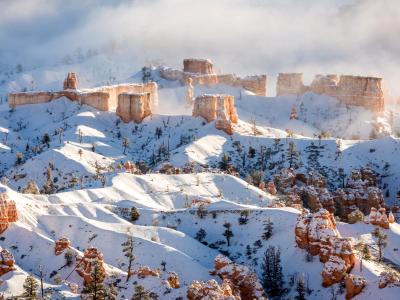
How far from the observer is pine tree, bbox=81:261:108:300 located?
89.9 m

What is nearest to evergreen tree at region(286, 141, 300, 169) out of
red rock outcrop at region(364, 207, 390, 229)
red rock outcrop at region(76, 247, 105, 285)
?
red rock outcrop at region(364, 207, 390, 229)

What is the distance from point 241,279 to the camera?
97625 millimetres

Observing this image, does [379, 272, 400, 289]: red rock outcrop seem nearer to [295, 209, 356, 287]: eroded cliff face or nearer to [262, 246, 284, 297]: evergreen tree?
[295, 209, 356, 287]: eroded cliff face

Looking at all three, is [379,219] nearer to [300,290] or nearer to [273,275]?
[273,275]

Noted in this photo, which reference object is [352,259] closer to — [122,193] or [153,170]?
[122,193]

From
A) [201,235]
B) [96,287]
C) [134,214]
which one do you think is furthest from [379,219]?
[96,287]

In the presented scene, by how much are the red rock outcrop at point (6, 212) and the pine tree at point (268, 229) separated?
1296 inches

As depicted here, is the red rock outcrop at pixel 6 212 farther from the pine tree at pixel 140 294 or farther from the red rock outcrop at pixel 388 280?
the red rock outcrop at pixel 388 280

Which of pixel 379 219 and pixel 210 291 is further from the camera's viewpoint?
pixel 379 219

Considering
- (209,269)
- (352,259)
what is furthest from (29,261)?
(352,259)

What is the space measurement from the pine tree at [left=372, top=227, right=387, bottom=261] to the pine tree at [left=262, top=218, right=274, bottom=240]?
46.4 ft

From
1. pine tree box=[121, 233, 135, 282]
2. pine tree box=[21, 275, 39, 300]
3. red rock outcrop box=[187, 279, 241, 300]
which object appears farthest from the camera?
pine tree box=[121, 233, 135, 282]

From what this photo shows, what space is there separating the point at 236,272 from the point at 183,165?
68362 millimetres

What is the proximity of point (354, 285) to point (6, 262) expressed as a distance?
40104 millimetres
